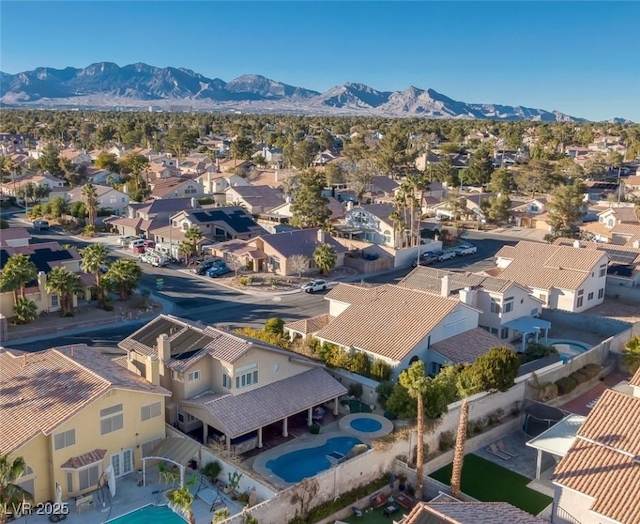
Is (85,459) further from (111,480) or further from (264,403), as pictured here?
(264,403)

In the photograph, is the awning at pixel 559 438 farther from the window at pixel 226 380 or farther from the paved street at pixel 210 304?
the paved street at pixel 210 304

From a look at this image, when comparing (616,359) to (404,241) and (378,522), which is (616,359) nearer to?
(378,522)

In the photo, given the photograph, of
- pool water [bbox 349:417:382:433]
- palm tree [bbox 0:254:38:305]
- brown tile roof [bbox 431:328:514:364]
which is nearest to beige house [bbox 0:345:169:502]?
pool water [bbox 349:417:382:433]

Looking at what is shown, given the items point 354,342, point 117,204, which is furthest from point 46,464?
point 117,204

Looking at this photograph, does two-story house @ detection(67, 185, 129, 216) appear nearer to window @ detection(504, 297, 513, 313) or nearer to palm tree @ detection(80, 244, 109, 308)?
palm tree @ detection(80, 244, 109, 308)

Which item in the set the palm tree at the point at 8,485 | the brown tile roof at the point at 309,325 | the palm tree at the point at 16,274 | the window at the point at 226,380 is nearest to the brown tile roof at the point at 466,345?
the brown tile roof at the point at 309,325

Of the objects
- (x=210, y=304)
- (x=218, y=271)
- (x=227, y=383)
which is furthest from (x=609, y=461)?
(x=218, y=271)
